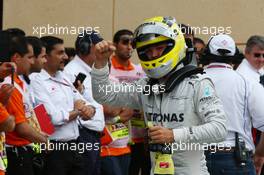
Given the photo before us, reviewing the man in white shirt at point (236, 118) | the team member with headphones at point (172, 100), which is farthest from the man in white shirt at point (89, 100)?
the team member with headphones at point (172, 100)

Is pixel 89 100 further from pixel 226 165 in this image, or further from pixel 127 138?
pixel 226 165

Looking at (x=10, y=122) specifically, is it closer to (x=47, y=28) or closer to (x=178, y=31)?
(x=178, y=31)

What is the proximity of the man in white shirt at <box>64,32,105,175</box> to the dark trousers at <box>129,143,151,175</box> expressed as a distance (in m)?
1.14

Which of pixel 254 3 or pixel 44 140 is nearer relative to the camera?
pixel 44 140

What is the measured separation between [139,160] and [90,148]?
5.18 ft

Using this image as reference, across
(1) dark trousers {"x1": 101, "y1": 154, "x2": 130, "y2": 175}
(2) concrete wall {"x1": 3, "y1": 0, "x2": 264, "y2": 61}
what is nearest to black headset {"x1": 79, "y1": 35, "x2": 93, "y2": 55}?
(1) dark trousers {"x1": 101, "y1": 154, "x2": 130, "y2": 175}

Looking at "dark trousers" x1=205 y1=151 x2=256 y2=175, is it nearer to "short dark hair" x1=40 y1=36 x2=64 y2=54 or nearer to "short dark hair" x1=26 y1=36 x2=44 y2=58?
"short dark hair" x1=26 y1=36 x2=44 y2=58

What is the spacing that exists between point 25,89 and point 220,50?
1989 mm

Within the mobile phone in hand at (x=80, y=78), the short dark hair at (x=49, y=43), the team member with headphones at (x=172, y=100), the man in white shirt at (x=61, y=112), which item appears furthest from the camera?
the mobile phone in hand at (x=80, y=78)

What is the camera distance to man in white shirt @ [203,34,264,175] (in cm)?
796

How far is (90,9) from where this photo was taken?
45.5 feet

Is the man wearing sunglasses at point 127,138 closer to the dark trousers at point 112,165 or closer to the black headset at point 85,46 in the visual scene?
the dark trousers at point 112,165

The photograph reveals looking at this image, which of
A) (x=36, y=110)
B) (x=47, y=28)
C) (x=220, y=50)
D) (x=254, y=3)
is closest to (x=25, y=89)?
(x=36, y=110)

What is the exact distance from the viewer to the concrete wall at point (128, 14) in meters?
13.8
